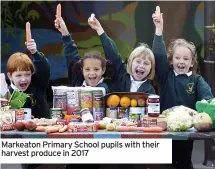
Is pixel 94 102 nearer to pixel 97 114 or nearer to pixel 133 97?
pixel 97 114

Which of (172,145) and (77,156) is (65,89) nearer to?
(77,156)

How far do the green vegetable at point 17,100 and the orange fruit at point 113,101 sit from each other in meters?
0.63

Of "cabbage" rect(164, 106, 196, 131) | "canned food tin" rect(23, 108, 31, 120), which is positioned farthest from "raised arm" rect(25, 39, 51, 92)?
"cabbage" rect(164, 106, 196, 131)

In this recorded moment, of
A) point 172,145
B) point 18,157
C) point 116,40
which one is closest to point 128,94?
point 172,145

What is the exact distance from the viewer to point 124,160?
3639 mm

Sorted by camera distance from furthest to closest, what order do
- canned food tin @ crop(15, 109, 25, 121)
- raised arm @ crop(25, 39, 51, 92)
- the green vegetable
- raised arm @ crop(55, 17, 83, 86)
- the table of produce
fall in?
1. raised arm @ crop(55, 17, 83, 86)
2. raised arm @ crop(25, 39, 51, 92)
3. the green vegetable
4. canned food tin @ crop(15, 109, 25, 121)
5. the table of produce

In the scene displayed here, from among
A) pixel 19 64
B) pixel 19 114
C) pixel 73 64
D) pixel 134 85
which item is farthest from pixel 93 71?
pixel 19 114

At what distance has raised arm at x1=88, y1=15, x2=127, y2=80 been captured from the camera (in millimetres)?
4395

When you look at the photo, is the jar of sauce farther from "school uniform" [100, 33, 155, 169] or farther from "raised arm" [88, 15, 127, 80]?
"raised arm" [88, 15, 127, 80]

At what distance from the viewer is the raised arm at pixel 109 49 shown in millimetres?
4395

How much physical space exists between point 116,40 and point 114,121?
305 cm

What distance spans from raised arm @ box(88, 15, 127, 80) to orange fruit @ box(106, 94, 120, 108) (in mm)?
365

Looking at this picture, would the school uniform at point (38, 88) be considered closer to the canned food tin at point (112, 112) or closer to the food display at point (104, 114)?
the food display at point (104, 114)

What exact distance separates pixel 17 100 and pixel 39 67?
46 centimetres
